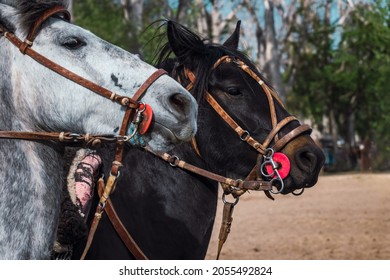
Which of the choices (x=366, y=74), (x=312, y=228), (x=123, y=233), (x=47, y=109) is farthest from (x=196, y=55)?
(x=366, y=74)

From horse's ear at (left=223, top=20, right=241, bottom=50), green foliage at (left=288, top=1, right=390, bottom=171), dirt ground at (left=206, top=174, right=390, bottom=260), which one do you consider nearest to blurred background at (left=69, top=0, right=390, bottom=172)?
green foliage at (left=288, top=1, right=390, bottom=171)

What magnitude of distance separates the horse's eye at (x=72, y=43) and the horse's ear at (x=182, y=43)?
81.6 inches

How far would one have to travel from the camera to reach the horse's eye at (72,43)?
3.03 meters

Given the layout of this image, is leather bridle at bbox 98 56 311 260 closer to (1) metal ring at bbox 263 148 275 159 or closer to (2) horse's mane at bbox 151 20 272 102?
(1) metal ring at bbox 263 148 275 159

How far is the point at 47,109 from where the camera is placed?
9.86 feet

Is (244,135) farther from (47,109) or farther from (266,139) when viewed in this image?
(47,109)

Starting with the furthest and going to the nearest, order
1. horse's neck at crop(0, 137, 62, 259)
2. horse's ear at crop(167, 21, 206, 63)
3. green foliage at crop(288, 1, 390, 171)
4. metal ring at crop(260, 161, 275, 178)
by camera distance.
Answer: green foliage at crop(288, 1, 390, 171) → horse's ear at crop(167, 21, 206, 63) → metal ring at crop(260, 161, 275, 178) → horse's neck at crop(0, 137, 62, 259)

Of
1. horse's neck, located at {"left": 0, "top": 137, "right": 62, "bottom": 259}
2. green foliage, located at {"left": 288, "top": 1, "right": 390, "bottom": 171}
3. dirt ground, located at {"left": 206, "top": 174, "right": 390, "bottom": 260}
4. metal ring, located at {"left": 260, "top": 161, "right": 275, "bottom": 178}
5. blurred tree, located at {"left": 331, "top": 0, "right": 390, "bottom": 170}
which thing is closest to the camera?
horse's neck, located at {"left": 0, "top": 137, "right": 62, "bottom": 259}

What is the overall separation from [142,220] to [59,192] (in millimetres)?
1383

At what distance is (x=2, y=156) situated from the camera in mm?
3023

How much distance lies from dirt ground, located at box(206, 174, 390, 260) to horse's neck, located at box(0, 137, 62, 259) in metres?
7.38

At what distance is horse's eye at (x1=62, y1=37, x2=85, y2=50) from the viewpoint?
9.94 ft

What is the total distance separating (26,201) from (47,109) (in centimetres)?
40

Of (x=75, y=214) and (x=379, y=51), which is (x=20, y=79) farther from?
(x=379, y=51)
